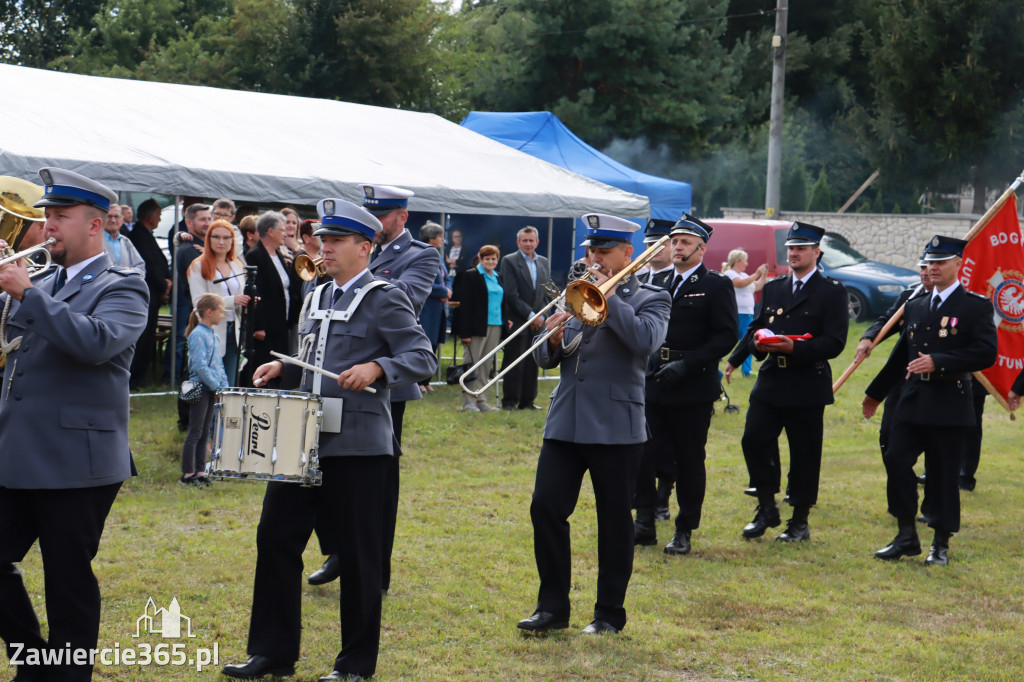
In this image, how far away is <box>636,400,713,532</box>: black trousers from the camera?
7785 mm

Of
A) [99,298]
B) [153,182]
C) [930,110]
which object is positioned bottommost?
A: [99,298]

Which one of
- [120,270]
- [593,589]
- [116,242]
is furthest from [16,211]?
[116,242]

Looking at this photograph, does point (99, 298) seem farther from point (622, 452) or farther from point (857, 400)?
point (857, 400)

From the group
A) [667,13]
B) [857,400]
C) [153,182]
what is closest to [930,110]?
[667,13]

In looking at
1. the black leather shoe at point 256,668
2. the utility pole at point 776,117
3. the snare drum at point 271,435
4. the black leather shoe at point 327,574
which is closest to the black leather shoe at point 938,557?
the black leather shoe at point 327,574

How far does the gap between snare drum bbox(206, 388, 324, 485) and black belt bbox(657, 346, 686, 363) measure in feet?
11.8

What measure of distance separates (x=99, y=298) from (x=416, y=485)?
17.8 ft

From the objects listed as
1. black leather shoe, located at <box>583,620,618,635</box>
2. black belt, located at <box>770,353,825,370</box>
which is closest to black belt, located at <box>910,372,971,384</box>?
black belt, located at <box>770,353,825,370</box>

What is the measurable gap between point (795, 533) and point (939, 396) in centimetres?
144

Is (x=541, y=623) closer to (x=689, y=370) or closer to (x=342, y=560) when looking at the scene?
(x=342, y=560)

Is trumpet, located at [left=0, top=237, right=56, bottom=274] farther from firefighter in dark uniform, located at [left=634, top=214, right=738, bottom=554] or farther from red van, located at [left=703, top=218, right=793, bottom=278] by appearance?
red van, located at [left=703, top=218, right=793, bottom=278]

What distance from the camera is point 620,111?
3466 centimetres

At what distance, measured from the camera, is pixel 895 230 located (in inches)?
1074

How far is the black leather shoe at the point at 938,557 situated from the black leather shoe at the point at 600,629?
2856 mm
